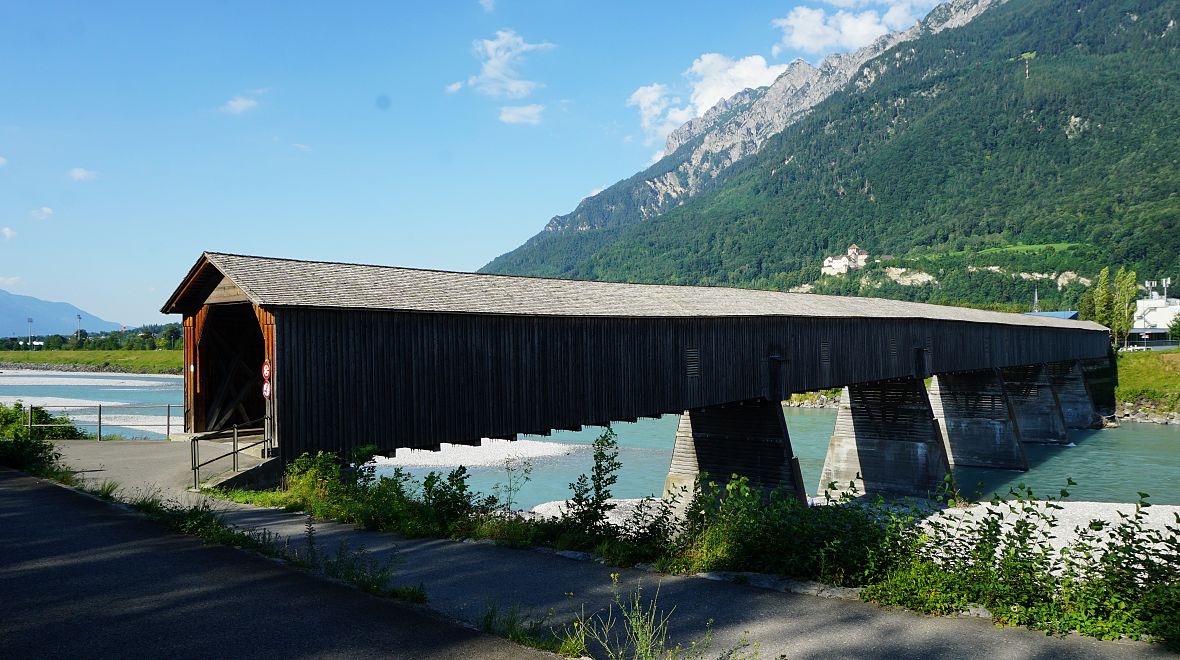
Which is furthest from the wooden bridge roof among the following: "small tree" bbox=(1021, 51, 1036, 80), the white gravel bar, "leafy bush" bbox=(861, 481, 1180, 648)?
"small tree" bbox=(1021, 51, 1036, 80)

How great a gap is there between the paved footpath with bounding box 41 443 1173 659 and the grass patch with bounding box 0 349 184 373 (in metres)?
95.5

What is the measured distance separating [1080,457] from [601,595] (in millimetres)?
35727

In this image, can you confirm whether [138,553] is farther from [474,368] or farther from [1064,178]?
[1064,178]

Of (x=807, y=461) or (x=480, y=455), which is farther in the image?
(x=480, y=455)

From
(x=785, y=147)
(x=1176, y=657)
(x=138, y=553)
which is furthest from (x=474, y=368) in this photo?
A: (x=785, y=147)

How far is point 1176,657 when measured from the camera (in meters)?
4.92

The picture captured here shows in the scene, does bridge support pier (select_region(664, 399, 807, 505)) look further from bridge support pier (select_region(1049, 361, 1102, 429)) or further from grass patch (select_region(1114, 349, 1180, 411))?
grass patch (select_region(1114, 349, 1180, 411))

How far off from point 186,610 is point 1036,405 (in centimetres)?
4318

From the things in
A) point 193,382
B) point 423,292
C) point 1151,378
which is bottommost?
point 1151,378

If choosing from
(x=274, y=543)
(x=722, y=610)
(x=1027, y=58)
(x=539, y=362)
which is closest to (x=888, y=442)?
(x=539, y=362)

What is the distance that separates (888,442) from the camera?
989 inches

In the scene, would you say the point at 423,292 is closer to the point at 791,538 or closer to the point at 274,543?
the point at 274,543

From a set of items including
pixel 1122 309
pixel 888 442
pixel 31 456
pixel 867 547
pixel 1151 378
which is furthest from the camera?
pixel 1122 309

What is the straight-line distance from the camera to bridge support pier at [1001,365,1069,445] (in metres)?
37.8
